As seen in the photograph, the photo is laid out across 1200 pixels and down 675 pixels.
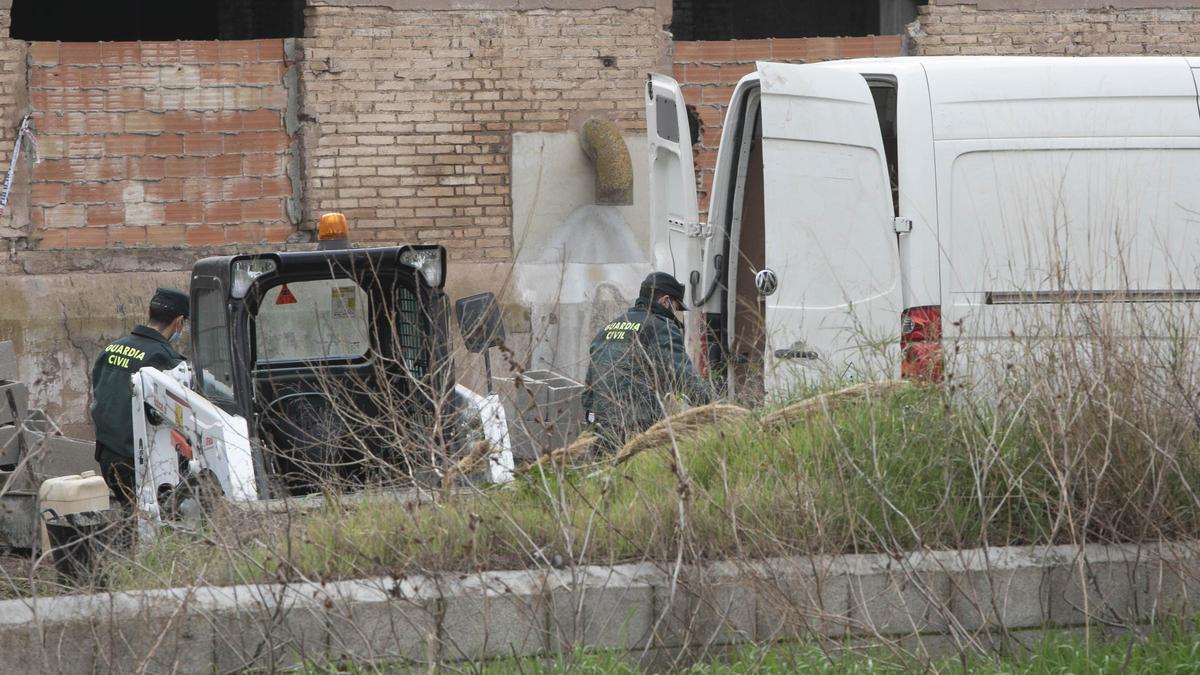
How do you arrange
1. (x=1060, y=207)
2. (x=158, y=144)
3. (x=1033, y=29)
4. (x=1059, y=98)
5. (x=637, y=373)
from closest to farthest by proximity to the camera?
(x=637, y=373) → (x=1060, y=207) → (x=1059, y=98) → (x=158, y=144) → (x=1033, y=29)

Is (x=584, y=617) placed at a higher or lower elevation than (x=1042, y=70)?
lower

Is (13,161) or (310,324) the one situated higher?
(13,161)

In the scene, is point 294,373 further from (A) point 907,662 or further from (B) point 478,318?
(A) point 907,662

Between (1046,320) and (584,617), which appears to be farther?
(1046,320)

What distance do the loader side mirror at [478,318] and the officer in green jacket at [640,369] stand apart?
0.47 metres

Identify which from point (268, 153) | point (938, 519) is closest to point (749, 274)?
point (938, 519)

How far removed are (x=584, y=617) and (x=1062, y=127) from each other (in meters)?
3.99

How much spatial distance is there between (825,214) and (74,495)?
3.65m

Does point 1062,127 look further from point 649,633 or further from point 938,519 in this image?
point 649,633

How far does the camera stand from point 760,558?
4.27 m

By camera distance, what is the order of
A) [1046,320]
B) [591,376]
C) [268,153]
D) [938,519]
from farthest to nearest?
[268,153], [591,376], [1046,320], [938,519]

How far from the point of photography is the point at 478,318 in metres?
5.40

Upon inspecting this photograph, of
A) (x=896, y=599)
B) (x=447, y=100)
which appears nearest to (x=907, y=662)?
(x=896, y=599)

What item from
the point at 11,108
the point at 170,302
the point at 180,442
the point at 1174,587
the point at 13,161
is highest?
the point at 11,108
